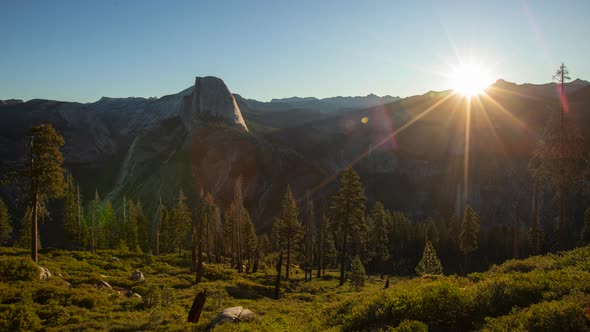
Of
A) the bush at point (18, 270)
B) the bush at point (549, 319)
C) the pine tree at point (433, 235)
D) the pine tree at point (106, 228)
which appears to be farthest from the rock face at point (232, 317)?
the pine tree at point (433, 235)

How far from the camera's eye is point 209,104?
165 meters

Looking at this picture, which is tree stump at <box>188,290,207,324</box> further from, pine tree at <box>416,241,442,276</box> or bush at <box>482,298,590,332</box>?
pine tree at <box>416,241,442,276</box>

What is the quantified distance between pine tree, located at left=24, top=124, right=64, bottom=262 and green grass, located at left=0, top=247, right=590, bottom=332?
16.1ft

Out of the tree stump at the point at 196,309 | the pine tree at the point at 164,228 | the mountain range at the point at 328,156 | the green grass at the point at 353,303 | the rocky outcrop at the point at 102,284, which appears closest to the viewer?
the green grass at the point at 353,303

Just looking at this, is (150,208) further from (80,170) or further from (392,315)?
(392,315)

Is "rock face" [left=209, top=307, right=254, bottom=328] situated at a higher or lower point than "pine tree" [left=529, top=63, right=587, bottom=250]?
lower

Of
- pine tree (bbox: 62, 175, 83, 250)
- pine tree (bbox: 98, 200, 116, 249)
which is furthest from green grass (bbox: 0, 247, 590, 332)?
pine tree (bbox: 98, 200, 116, 249)

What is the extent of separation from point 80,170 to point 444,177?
596 feet

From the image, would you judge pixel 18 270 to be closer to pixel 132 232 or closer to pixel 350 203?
pixel 350 203

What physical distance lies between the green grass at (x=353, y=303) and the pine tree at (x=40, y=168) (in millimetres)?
4914

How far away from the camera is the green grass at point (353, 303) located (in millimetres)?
9211

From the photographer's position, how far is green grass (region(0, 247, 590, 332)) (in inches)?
363

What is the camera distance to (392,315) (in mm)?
10953

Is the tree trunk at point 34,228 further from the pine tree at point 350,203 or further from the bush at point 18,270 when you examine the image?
the pine tree at point 350,203
